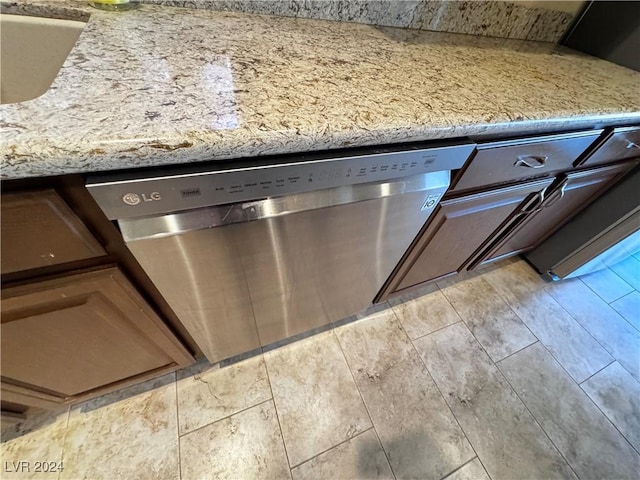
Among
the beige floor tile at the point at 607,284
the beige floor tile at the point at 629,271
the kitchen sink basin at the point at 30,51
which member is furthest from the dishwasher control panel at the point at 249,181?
the beige floor tile at the point at 629,271

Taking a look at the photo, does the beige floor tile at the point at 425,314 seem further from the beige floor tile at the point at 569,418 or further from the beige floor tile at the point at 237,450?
the beige floor tile at the point at 237,450

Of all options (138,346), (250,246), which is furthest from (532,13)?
(138,346)

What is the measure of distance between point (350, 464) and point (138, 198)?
1043mm

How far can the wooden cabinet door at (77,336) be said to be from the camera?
1.65 ft

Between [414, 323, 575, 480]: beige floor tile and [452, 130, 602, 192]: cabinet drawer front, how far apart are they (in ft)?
2.58

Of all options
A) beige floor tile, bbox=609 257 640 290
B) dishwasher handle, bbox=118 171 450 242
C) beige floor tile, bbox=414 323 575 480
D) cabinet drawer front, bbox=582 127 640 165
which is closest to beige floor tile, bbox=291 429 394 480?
beige floor tile, bbox=414 323 575 480

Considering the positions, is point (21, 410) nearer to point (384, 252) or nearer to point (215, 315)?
point (215, 315)

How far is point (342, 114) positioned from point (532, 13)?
130 centimetres

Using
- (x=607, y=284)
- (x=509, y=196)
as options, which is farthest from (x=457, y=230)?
(x=607, y=284)

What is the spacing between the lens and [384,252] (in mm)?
858

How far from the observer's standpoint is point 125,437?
3.00ft

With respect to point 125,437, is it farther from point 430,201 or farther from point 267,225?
point 430,201

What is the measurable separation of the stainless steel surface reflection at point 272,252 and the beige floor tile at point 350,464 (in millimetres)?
448

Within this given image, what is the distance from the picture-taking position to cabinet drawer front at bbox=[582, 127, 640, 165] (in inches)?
34.9
